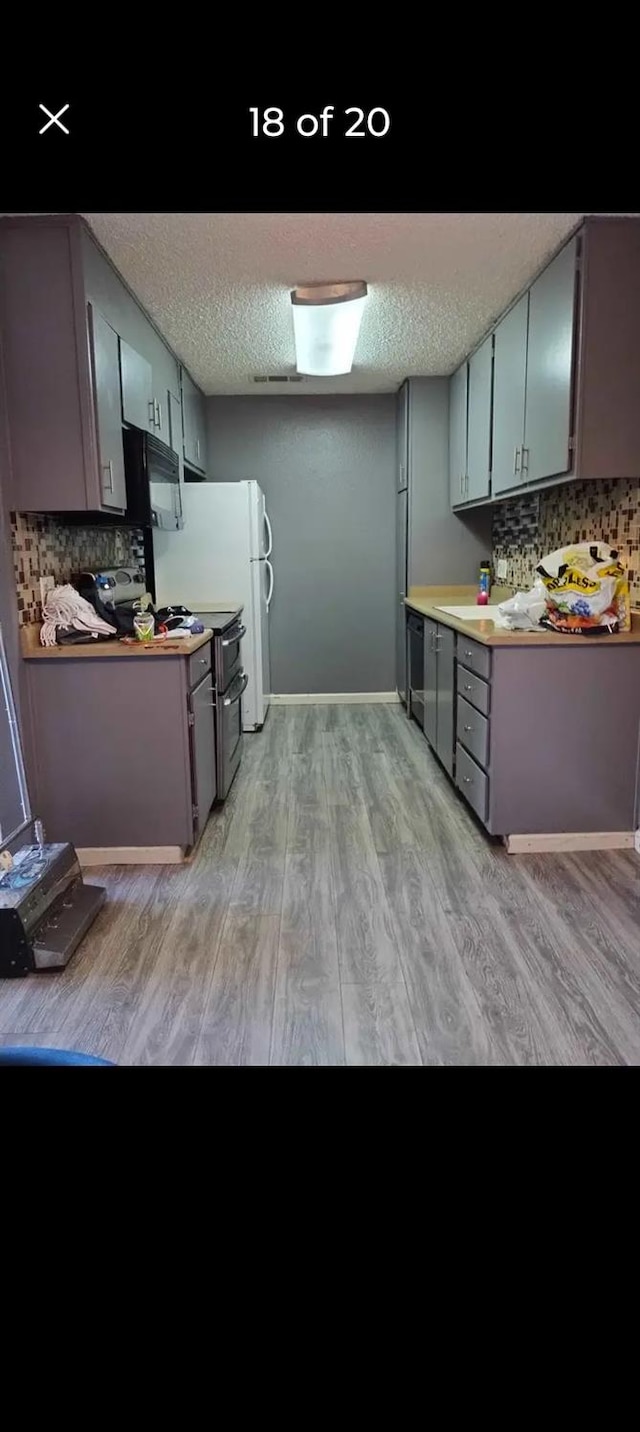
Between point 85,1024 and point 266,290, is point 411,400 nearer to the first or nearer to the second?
point 266,290

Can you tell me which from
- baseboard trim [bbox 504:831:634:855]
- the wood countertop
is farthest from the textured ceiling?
baseboard trim [bbox 504:831:634:855]

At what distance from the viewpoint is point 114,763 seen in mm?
3062

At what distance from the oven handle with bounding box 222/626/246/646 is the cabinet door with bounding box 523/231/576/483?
1.55 meters

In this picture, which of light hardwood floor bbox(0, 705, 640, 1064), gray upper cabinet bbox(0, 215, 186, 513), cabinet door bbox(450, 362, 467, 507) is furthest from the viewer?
cabinet door bbox(450, 362, 467, 507)

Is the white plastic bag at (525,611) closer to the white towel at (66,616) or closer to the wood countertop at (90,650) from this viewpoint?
the wood countertop at (90,650)

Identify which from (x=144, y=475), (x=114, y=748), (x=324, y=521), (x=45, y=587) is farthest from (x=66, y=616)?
(x=324, y=521)

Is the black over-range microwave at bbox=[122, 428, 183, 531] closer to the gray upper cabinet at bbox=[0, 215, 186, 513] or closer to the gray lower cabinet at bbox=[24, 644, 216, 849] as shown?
the gray upper cabinet at bbox=[0, 215, 186, 513]

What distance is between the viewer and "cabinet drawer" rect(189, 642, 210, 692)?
313 cm

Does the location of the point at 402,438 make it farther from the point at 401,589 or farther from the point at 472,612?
the point at 472,612

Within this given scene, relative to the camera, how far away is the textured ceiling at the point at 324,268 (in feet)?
9.24

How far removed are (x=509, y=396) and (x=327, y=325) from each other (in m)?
0.92

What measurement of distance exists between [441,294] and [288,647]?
116 inches
